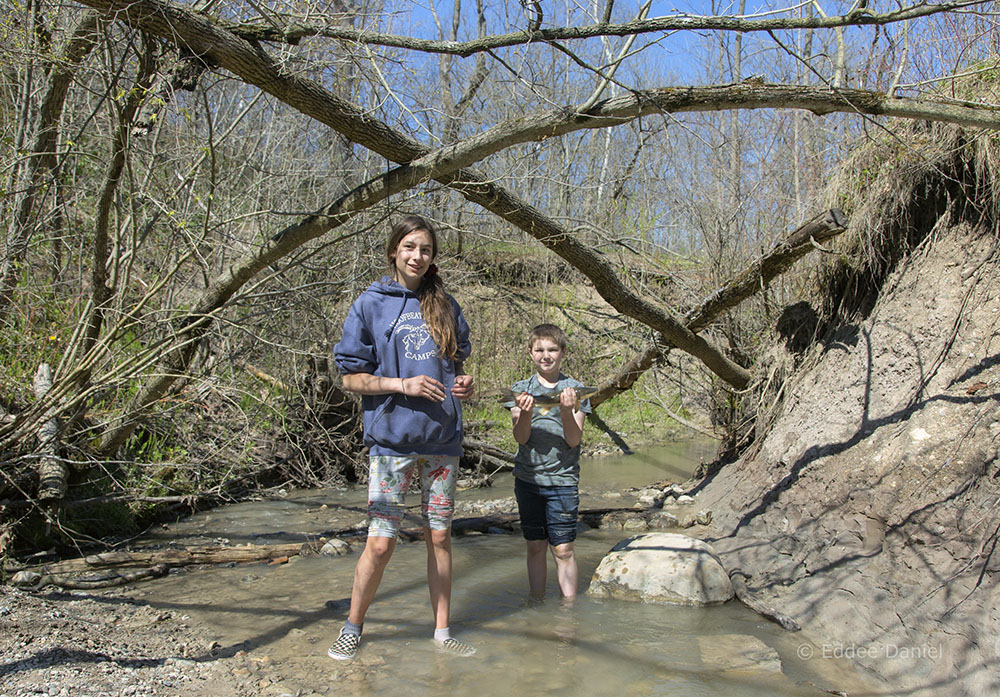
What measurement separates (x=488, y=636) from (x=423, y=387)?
145 centimetres

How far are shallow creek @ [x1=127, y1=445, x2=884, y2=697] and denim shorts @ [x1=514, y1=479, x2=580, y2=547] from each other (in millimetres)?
405

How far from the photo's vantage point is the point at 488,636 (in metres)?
3.85

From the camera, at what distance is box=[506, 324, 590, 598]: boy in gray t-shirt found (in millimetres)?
4301

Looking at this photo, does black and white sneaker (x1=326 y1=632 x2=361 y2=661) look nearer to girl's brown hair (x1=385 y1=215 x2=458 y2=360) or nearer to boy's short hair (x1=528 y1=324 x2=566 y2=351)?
girl's brown hair (x1=385 y1=215 x2=458 y2=360)

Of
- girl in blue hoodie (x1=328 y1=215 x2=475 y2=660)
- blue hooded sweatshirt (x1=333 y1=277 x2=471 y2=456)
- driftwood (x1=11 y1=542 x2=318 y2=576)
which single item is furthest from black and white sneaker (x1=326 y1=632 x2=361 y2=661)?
driftwood (x1=11 y1=542 x2=318 y2=576)

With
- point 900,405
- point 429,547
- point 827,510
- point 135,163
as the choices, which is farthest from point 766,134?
point 429,547

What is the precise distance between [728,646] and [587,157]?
11750 millimetres

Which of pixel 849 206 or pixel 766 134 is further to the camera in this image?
pixel 766 134

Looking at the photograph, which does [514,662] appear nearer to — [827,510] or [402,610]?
[402,610]

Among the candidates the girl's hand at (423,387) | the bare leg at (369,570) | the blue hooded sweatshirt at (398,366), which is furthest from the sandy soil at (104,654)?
the girl's hand at (423,387)

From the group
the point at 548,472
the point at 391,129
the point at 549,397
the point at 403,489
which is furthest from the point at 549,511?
the point at 391,129

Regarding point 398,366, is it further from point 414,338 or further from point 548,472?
point 548,472

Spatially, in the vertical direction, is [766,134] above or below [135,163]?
above

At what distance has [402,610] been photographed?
165 inches
